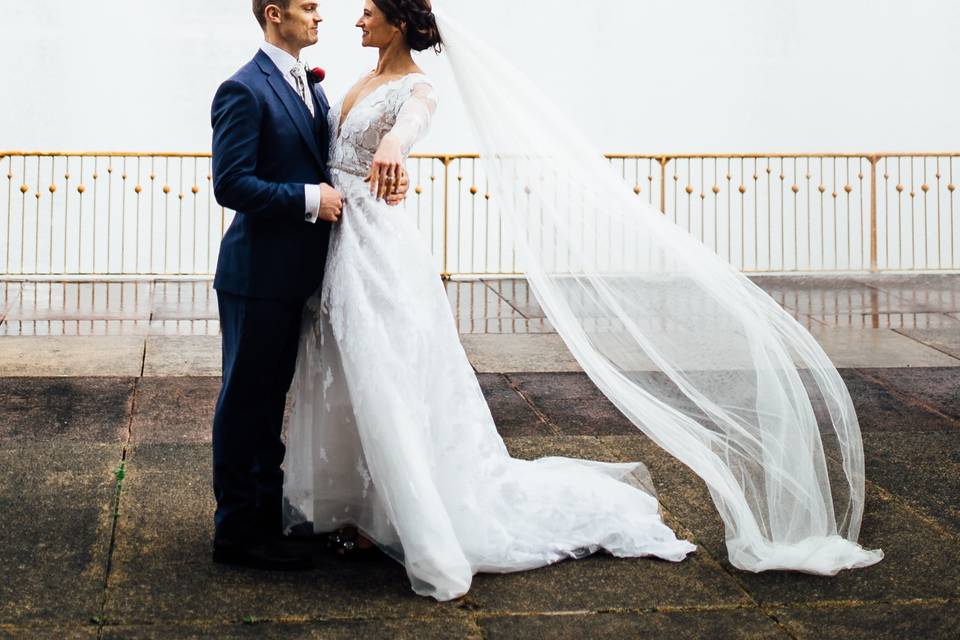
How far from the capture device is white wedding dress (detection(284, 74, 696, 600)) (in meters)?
3.81

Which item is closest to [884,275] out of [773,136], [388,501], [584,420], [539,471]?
[773,136]

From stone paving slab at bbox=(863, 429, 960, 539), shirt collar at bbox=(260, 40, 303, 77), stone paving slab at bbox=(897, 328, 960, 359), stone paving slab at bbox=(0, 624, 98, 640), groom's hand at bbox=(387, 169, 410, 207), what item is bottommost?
stone paving slab at bbox=(0, 624, 98, 640)

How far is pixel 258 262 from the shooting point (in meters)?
3.87

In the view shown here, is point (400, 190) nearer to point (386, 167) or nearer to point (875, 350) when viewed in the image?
point (386, 167)

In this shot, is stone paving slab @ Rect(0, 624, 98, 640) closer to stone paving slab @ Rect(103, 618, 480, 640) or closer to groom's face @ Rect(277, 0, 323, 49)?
stone paving slab @ Rect(103, 618, 480, 640)

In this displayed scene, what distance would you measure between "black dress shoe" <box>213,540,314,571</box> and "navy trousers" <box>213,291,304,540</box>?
0.03 meters

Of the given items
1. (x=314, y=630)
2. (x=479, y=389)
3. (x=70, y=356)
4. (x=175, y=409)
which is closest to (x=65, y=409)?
(x=175, y=409)

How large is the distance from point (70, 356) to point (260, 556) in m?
3.97

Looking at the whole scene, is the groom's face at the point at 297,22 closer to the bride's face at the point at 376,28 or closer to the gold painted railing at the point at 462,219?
the bride's face at the point at 376,28

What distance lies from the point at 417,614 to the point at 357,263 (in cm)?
107

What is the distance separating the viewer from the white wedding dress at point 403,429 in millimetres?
3807

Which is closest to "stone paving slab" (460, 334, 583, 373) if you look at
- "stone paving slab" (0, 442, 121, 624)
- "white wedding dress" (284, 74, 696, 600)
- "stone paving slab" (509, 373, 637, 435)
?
"stone paving slab" (509, 373, 637, 435)

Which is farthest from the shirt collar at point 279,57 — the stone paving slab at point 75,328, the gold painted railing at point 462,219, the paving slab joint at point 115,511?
the gold painted railing at point 462,219

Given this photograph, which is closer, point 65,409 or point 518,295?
point 65,409
